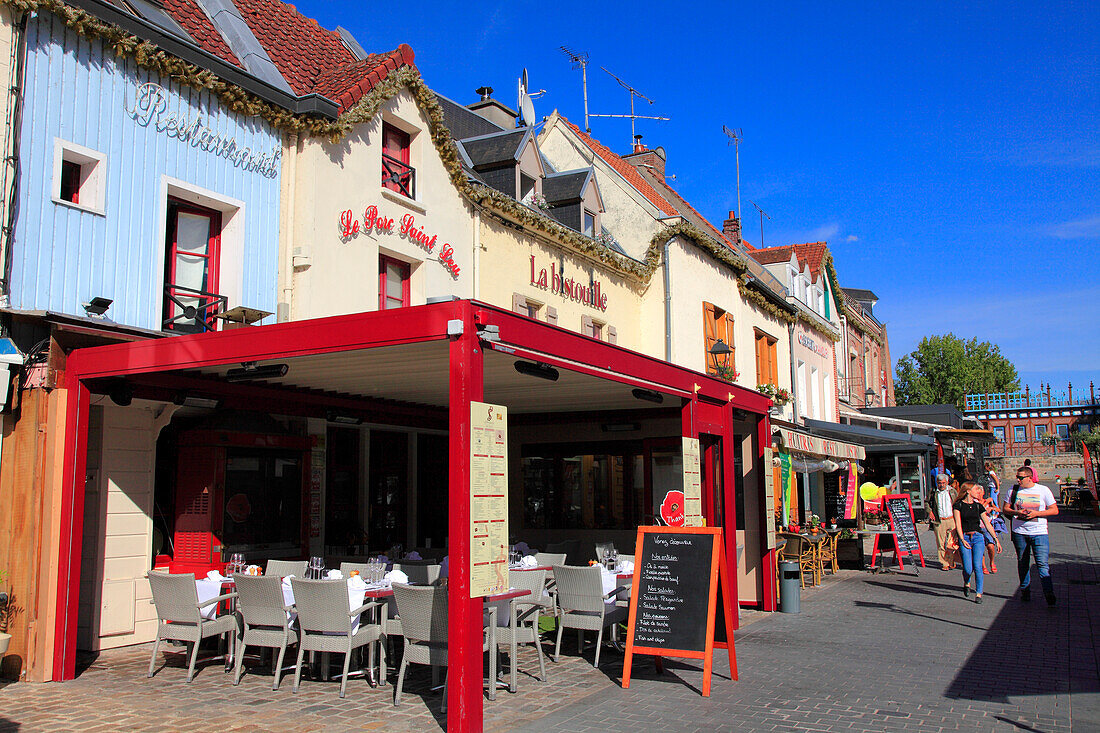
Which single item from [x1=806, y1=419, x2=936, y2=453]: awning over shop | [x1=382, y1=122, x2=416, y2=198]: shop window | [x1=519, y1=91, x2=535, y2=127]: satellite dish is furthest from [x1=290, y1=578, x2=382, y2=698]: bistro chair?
[x1=806, y1=419, x2=936, y2=453]: awning over shop

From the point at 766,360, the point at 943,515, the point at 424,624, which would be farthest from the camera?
the point at 766,360

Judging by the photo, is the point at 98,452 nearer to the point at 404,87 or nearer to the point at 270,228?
the point at 270,228

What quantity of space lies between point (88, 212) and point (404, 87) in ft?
17.5

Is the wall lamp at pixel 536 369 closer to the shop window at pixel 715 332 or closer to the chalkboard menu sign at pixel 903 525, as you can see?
the chalkboard menu sign at pixel 903 525

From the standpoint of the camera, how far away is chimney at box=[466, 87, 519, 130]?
2059 centimetres

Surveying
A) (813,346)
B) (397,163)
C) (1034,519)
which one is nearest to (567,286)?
(397,163)

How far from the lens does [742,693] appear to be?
7.01m

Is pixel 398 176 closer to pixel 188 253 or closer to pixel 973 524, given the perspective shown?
pixel 188 253

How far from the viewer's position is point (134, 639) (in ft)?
30.2

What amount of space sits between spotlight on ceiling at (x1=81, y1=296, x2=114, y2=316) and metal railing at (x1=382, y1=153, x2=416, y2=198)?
15.8ft

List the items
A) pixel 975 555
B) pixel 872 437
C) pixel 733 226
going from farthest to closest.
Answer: pixel 733 226, pixel 872 437, pixel 975 555

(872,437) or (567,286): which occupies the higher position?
(567,286)

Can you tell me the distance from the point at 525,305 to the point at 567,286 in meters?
1.56

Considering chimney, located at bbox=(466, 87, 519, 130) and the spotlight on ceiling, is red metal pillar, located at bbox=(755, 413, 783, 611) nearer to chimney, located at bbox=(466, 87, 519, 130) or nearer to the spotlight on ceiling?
the spotlight on ceiling
